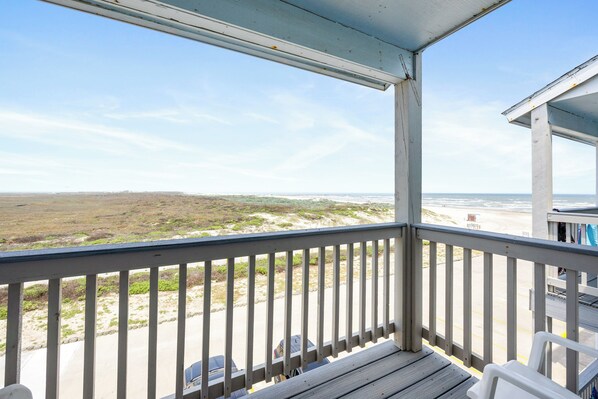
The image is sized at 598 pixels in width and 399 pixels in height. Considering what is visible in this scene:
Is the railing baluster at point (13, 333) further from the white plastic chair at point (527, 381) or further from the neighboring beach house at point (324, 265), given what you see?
Result: the white plastic chair at point (527, 381)

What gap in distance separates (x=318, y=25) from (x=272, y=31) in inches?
12.5

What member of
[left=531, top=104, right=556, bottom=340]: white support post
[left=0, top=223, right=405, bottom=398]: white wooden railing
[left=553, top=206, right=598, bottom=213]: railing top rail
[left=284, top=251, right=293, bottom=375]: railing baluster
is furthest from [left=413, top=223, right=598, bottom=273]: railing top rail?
[left=553, top=206, right=598, bottom=213]: railing top rail

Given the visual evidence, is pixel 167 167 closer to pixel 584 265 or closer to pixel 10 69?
pixel 10 69

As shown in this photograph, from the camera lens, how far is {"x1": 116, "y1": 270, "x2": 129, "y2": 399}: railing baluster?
47.3 inches

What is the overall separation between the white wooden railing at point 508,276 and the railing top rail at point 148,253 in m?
0.68

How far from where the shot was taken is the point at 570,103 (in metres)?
3.26

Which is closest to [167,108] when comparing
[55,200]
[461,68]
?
[55,200]

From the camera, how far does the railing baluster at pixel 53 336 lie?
1.08 metres

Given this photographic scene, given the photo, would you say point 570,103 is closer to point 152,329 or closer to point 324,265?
point 324,265

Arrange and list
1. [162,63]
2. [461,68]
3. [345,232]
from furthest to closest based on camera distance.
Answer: [461,68], [162,63], [345,232]

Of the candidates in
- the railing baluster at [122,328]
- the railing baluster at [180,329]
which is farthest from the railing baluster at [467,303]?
the railing baluster at [122,328]

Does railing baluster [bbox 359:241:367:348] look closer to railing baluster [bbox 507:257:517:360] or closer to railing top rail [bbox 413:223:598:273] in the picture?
railing top rail [bbox 413:223:598:273]

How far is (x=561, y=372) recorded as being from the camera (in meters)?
3.37

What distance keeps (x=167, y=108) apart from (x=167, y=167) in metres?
0.76
